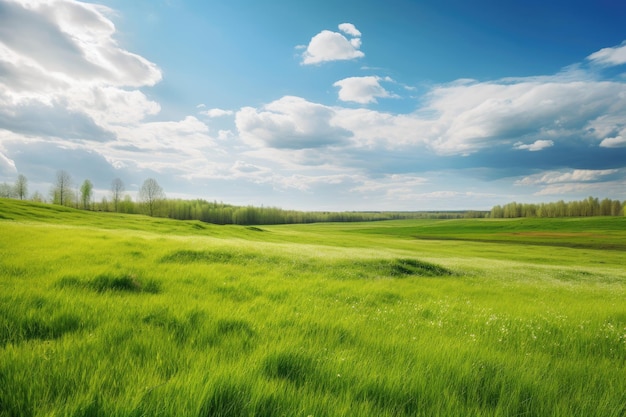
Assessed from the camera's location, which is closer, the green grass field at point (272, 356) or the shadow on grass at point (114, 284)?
the green grass field at point (272, 356)

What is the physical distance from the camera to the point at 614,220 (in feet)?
433

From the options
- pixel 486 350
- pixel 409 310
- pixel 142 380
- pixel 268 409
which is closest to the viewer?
pixel 268 409

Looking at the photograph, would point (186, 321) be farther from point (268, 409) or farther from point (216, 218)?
point (216, 218)

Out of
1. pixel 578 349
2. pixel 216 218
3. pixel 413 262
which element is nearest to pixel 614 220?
pixel 413 262

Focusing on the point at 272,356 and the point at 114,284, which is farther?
the point at 114,284

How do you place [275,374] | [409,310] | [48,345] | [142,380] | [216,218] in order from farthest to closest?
[216,218]
[409,310]
[48,345]
[275,374]
[142,380]

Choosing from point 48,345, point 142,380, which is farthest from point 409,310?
point 48,345

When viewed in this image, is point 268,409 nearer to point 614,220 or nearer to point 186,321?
point 186,321

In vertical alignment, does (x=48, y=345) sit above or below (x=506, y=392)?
above

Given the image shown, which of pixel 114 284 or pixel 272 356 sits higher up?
pixel 272 356

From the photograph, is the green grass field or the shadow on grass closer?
the green grass field

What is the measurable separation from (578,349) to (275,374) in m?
5.47

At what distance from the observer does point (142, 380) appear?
2.68m

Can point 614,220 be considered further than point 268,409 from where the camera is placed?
Yes
